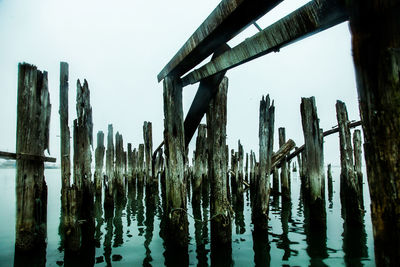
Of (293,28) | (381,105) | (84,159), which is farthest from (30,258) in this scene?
(381,105)

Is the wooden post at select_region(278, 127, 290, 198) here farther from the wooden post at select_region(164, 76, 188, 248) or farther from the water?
the wooden post at select_region(164, 76, 188, 248)

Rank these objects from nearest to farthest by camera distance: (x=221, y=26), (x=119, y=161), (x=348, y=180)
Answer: (x=221, y=26) → (x=348, y=180) → (x=119, y=161)

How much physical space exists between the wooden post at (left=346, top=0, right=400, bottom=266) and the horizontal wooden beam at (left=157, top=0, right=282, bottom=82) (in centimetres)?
110

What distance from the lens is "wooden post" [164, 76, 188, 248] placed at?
4.08m

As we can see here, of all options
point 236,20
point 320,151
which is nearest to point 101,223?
point 320,151

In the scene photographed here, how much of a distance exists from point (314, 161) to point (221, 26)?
4.60 metres

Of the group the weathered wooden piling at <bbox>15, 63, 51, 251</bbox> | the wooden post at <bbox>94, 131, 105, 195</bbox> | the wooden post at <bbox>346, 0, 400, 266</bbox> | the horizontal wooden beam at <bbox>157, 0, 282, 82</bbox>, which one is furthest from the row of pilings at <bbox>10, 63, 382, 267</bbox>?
the wooden post at <bbox>94, 131, 105, 195</bbox>

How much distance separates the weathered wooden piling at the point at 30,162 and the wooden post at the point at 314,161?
17.4 ft

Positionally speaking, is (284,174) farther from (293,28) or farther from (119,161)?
(293,28)

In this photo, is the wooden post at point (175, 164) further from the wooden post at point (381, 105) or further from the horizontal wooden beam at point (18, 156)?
the wooden post at point (381, 105)

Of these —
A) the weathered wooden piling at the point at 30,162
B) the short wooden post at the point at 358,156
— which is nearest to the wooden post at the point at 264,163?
the weathered wooden piling at the point at 30,162

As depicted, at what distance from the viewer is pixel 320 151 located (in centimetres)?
598

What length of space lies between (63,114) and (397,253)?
451 cm

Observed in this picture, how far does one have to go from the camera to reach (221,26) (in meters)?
2.40
